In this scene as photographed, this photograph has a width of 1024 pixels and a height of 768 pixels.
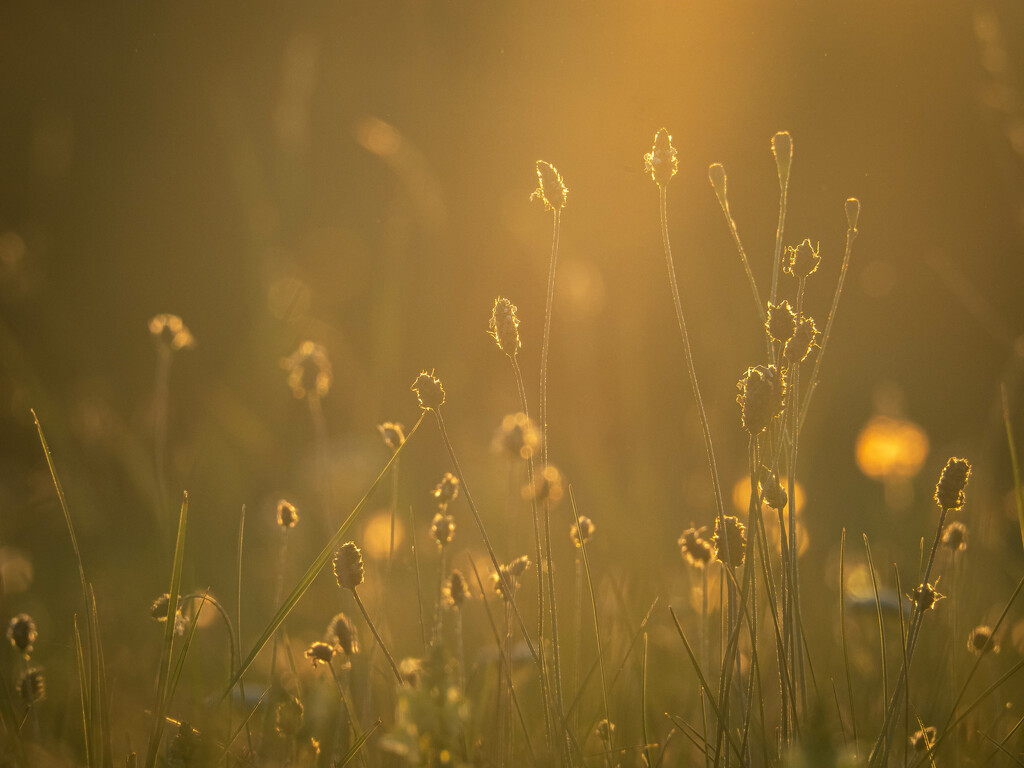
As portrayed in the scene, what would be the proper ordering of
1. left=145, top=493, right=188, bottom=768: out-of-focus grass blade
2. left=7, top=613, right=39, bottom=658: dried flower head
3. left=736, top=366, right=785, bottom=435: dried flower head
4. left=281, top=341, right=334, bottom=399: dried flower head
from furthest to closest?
left=281, top=341, right=334, bottom=399: dried flower head → left=7, top=613, right=39, bottom=658: dried flower head → left=145, top=493, right=188, bottom=768: out-of-focus grass blade → left=736, top=366, right=785, bottom=435: dried flower head

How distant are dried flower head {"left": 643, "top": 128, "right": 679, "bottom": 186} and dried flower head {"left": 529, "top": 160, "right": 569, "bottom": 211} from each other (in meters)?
0.09

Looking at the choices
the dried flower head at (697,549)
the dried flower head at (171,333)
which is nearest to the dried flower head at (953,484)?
the dried flower head at (697,549)

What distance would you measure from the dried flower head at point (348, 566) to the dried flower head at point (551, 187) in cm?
40

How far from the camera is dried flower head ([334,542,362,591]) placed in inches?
34.5

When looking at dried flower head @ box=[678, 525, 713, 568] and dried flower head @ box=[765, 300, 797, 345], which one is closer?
dried flower head @ box=[765, 300, 797, 345]

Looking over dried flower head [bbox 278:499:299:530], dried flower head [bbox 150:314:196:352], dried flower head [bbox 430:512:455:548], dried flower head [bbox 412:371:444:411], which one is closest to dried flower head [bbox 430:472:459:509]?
dried flower head [bbox 430:512:455:548]

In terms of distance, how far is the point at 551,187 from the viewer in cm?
92

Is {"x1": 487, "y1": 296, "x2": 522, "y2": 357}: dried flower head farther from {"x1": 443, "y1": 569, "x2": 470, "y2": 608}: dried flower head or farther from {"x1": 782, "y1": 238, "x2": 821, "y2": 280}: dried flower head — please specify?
{"x1": 443, "y1": 569, "x2": 470, "y2": 608}: dried flower head

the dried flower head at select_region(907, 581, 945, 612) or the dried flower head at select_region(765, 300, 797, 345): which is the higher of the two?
the dried flower head at select_region(765, 300, 797, 345)

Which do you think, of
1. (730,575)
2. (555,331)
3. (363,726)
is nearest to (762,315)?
(730,575)

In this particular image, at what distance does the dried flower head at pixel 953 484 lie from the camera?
2.68 ft

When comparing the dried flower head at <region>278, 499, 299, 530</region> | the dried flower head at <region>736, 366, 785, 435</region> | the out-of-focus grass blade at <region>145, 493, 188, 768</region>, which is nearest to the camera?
the dried flower head at <region>736, 366, 785, 435</region>

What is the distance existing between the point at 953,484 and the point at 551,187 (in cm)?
47

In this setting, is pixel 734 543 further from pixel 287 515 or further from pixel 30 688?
pixel 30 688
